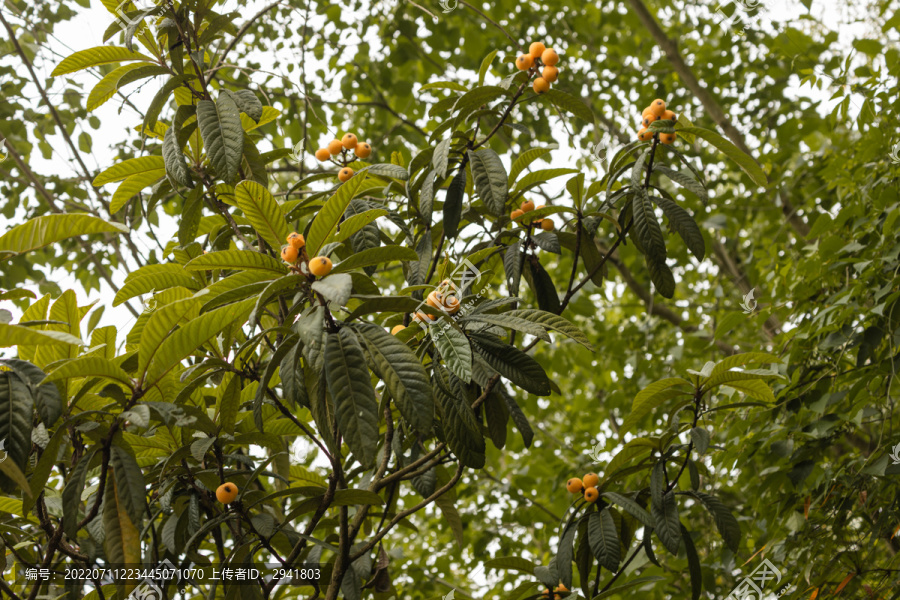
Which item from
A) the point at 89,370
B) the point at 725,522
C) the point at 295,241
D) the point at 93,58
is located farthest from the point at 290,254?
the point at 725,522

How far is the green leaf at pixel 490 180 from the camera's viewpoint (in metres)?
1.38

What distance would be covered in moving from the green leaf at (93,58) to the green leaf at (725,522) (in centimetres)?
155

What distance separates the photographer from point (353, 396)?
1.00m

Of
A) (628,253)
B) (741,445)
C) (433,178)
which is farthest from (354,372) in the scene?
(628,253)

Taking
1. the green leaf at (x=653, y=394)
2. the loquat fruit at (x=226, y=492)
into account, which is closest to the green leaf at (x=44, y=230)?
the loquat fruit at (x=226, y=492)

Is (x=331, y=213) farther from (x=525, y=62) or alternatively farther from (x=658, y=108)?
(x=658, y=108)

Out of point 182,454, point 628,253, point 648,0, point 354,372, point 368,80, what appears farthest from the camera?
point 648,0

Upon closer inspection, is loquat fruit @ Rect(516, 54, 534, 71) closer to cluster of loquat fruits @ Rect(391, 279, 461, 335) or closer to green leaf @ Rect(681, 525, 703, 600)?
cluster of loquat fruits @ Rect(391, 279, 461, 335)

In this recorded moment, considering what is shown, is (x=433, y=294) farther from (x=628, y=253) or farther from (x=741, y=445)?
(x=628, y=253)

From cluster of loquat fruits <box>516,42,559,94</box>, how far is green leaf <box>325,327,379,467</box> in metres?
0.73

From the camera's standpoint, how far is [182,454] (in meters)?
1.26

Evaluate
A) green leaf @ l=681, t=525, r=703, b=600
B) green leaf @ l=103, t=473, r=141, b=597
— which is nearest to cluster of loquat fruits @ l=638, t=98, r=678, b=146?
green leaf @ l=681, t=525, r=703, b=600

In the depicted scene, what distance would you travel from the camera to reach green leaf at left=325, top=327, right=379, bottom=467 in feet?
3.20

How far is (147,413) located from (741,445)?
1543 mm
